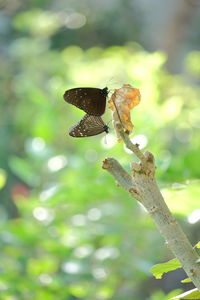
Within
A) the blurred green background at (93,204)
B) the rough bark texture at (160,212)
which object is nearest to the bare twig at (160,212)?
the rough bark texture at (160,212)

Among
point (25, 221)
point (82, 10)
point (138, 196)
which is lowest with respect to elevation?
point (138, 196)

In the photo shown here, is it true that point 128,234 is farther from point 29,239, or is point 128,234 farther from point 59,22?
point 59,22

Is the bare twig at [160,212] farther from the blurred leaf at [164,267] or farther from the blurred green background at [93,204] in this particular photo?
the blurred green background at [93,204]

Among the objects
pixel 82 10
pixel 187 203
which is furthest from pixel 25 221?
pixel 82 10

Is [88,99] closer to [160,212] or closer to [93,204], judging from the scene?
[160,212]

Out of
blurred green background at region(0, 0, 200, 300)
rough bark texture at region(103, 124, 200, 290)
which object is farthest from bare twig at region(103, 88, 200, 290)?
blurred green background at region(0, 0, 200, 300)

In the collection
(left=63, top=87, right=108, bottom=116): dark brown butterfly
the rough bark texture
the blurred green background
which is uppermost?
the blurred green background

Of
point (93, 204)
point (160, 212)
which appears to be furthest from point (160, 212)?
point (93, 204)

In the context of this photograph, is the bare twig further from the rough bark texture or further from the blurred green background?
the blurred green background
